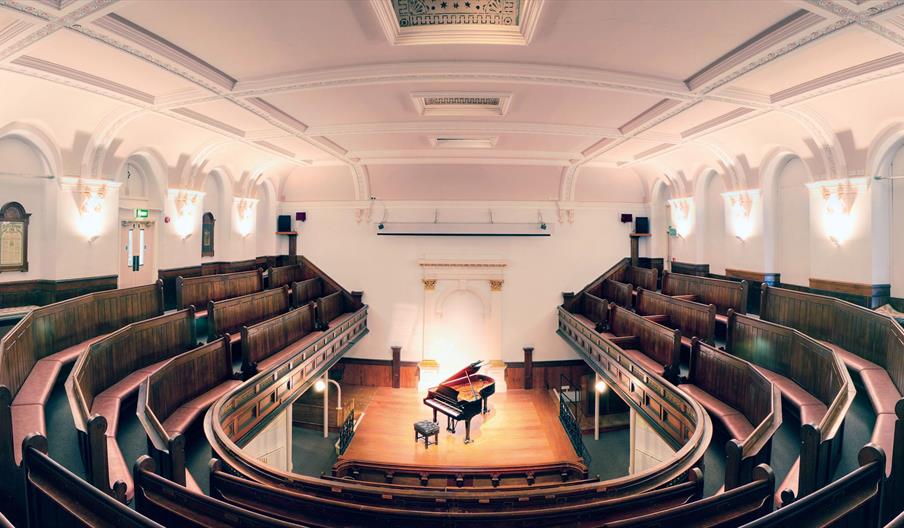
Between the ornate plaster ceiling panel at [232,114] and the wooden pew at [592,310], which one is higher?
the ornate plaster ceiling panel at [232,114]

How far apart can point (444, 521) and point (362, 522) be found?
54 cm

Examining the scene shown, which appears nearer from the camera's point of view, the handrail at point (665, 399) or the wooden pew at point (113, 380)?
the wooden pew at point (113, 380)

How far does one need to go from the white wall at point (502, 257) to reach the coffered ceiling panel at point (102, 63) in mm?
7151

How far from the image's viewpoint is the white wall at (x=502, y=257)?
1202 cm

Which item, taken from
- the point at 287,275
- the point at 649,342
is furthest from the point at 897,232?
the point at 287,275

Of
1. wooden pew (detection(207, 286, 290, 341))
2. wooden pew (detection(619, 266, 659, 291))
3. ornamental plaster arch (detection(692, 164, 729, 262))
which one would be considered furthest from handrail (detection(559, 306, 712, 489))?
wooden pew (detection(207, 286, 290, 341))

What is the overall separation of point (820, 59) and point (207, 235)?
442 inches

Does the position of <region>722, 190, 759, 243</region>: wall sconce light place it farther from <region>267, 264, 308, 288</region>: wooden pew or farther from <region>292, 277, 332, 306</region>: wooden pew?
<region>267, 264, 308, 288</region>: wooden pew

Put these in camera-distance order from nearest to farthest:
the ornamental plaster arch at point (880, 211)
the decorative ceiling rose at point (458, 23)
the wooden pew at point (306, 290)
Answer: the decorative ceiling rose at point (458, 23) < the ornamental plaster arch at point (880, 211) < the wooden pew at point (306, 290)

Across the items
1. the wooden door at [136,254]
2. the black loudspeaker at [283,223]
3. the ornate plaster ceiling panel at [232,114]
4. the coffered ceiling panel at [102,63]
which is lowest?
the wooden door at [136,254]

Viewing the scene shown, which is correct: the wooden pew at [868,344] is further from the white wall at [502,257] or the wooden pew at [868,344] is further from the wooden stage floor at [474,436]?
the white wall at [502,257]

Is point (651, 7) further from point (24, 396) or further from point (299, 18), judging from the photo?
point (24, 396)

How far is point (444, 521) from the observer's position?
104 inches

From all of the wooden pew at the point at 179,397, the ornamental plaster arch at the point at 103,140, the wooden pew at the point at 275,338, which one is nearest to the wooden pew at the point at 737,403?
the wooden pew at the point at 179,397
